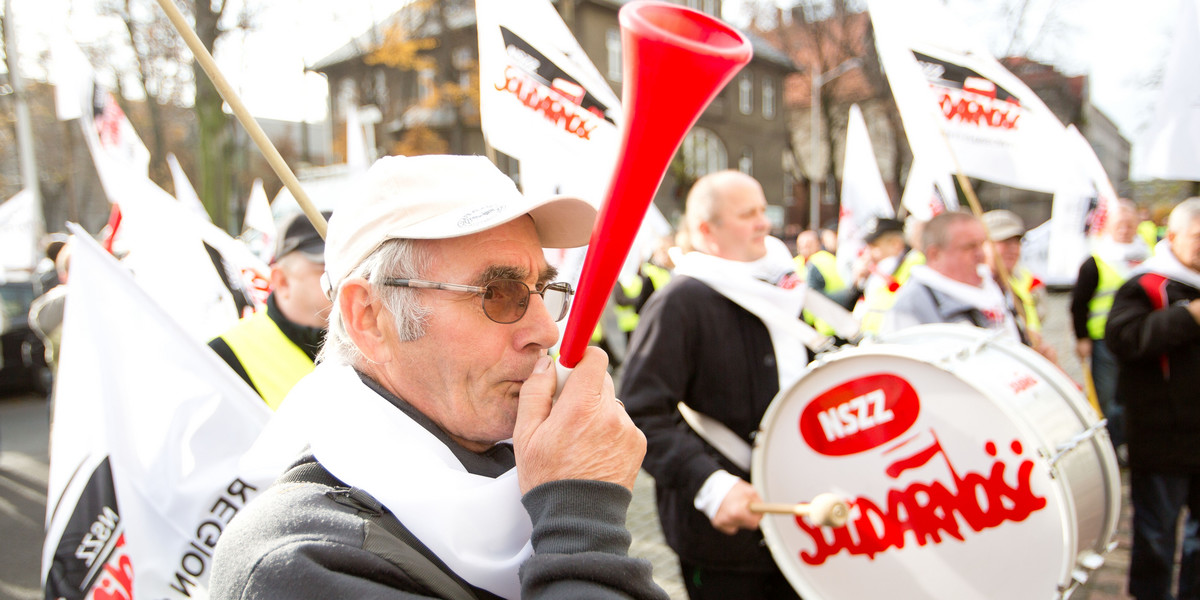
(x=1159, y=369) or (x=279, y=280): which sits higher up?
(x=279, y=280)

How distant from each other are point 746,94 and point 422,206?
39.0 metres

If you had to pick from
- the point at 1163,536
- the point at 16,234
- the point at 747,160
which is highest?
the point at 1163,536

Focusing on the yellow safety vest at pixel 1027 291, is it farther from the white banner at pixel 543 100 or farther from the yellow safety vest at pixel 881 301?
the white banner at pixel 543 100

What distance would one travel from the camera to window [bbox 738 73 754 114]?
37.6m

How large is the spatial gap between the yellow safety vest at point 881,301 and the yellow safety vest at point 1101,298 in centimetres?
112

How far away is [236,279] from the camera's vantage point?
3738 mm

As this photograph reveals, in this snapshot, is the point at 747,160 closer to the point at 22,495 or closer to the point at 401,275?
the point at 22,495

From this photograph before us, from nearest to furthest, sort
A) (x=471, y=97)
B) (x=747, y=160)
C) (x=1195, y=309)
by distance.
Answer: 1. (x=1195, y=309)
2. (x=471, y=97)
3. (x=747, y=160)

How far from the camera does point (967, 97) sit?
3.91m

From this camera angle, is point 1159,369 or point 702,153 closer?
point 1159,369

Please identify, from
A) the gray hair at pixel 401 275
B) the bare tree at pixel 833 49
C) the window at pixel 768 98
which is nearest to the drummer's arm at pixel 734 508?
the gray hair at pixel 401 275

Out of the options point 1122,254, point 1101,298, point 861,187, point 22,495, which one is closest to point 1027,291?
point 1101,298

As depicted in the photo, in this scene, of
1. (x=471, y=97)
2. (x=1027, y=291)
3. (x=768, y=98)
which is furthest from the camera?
(x=768, y=98)

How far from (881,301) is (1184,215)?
75.6 inches
